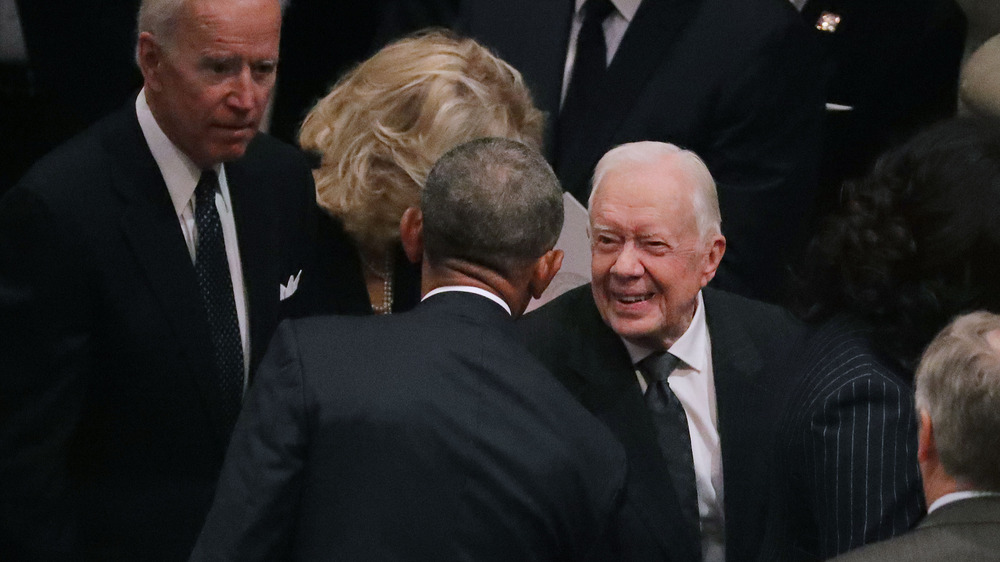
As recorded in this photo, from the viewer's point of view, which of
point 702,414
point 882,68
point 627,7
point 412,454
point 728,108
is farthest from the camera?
point 882,68

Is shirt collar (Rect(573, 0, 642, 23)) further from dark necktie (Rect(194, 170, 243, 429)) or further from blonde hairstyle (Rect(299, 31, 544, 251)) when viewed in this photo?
dark necktie (Rect(194, 170, 243, 429))

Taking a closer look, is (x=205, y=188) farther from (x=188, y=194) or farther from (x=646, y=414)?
(x=646, y=414)

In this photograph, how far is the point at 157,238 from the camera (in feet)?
8.79

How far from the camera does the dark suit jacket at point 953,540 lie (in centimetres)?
182

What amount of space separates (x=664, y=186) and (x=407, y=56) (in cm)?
72

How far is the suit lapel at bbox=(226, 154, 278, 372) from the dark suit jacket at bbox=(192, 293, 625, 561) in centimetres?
72

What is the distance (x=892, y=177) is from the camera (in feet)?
7.47

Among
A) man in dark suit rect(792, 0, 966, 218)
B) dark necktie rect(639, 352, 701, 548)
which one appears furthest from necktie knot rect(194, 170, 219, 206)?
man in dark suit rect(792, 0, 966, 218)

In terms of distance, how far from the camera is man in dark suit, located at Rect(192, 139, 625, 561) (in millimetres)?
2123

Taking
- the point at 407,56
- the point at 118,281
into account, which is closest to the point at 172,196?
the point at 118,281

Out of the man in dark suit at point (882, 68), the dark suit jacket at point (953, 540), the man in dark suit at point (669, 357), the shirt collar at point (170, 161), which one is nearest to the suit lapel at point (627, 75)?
the man in dark suit at point (882, 68)

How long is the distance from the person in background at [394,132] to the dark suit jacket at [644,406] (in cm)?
40

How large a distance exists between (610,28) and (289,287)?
1.10 m

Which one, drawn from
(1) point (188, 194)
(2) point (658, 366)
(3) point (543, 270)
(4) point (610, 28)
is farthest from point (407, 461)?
(4) point (610, 28)
